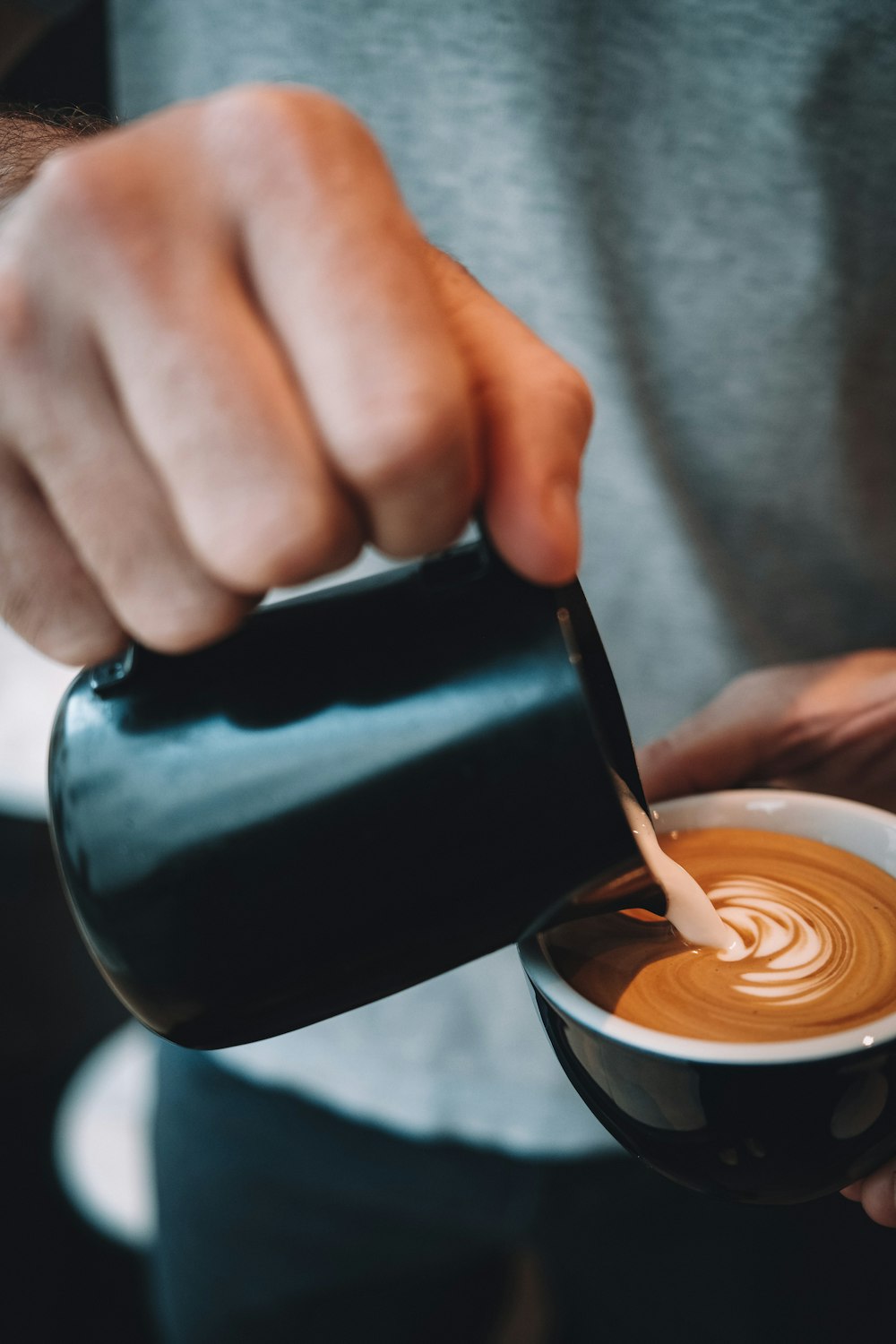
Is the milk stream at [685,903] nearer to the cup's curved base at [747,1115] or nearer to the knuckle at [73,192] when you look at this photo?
the cup's curved base at [747,1115]

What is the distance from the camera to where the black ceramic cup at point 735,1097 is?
51cm

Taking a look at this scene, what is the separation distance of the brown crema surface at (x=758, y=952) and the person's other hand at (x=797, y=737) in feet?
0.24

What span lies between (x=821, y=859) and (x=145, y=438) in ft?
1.88

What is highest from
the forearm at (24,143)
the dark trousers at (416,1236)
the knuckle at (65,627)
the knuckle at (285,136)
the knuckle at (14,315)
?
the knuckle at (285,136)

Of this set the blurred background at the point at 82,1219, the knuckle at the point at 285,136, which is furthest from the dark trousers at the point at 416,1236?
the knuckle at the point at 285,136

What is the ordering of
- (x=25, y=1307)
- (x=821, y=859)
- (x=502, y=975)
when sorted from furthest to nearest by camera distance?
(x=25, y=1307) → (x=502, y=975) → (x=821, y=859)

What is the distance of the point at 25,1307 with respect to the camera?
1.69 m

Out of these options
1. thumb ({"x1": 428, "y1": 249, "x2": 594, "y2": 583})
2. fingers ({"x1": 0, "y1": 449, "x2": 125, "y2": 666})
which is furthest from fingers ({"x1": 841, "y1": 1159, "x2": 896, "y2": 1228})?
fingers ({"x1": 0, "y1": 449, "x2": 125, "y2": 666})

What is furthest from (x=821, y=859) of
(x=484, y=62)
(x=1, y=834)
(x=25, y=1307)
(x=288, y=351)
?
(x=25, y=1307)

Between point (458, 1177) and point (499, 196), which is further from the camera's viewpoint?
point (458, 1177)

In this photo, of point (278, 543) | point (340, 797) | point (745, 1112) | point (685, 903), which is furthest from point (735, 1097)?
point (278, 543)

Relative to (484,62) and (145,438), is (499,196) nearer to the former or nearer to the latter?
(484,62)

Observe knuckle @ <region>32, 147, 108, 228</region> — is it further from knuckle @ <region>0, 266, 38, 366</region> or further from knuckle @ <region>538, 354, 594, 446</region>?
knuckle @ <region>538, 354, 594, 446</region>

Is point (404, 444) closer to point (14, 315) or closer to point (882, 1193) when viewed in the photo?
point (14, 315)
